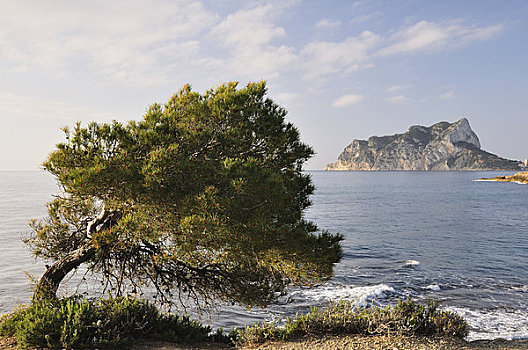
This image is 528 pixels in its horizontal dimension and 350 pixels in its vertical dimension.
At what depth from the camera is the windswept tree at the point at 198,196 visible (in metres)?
6.96

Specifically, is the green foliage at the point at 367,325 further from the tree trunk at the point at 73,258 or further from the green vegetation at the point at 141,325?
the tree trunk at the point at 73,258

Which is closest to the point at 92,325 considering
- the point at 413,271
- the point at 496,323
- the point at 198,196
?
the point at 198,196

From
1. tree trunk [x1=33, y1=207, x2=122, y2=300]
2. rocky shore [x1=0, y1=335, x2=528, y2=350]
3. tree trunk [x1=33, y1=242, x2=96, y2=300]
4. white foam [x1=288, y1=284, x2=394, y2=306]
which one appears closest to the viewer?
rocky shore [x1=0, y1=335, x2=528, y2=350]

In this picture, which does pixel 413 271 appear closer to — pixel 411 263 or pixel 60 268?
pixel 411 263

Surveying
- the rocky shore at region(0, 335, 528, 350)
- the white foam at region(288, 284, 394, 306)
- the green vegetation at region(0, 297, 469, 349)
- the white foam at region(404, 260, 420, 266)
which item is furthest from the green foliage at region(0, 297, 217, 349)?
the white foam at region(404, 260, 420, 266)

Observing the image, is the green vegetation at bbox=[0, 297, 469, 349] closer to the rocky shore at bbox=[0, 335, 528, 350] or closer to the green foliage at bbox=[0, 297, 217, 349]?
the green foliage at bbox=[0, 297, 217, 349]

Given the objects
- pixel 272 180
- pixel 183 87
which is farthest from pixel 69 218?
pixel 272 180

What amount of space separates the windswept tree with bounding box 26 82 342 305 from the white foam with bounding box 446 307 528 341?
831 cm

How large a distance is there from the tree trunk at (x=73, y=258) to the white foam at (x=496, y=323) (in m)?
11.9

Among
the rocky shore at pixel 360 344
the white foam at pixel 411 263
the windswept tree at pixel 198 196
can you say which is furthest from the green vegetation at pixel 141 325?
the white foam at pixel 411 263

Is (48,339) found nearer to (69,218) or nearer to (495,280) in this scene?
(69,218)

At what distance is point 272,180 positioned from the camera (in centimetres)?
700

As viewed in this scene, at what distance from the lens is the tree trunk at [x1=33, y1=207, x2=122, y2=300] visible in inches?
353

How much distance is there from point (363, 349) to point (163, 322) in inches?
195
